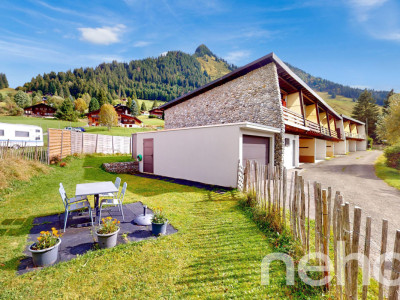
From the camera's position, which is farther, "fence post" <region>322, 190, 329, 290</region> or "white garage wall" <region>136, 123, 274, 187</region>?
"white garage wall" <region>136, 123, 274, 187</region>

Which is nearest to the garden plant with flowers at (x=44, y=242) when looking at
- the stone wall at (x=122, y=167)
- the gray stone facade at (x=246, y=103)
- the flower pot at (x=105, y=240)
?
the flower pot at (x=105, y=240)

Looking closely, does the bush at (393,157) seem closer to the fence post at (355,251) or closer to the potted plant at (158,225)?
the fence post at (355,251)

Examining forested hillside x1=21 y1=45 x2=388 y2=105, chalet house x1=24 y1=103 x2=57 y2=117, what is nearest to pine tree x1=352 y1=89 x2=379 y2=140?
forested hillside x1=21 y1=45 x2=388 y2=105

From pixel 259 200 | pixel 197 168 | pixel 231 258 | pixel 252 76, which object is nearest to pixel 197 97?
pixel 252 76

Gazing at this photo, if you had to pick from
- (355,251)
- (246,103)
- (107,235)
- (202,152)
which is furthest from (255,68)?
(107,235)

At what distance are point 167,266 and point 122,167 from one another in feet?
40.3

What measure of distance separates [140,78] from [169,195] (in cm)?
14668

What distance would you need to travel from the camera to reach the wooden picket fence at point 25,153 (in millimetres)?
9750

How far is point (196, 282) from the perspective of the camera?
9.95 feet

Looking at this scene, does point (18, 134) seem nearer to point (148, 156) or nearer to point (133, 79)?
point (148, 156)

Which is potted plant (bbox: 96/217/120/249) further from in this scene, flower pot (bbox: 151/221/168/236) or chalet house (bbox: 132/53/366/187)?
chalet house (bbox: 132/53/366/187)

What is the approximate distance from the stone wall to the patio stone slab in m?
8.45

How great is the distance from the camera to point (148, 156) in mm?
14062

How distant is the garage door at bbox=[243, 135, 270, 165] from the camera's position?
402 inches
